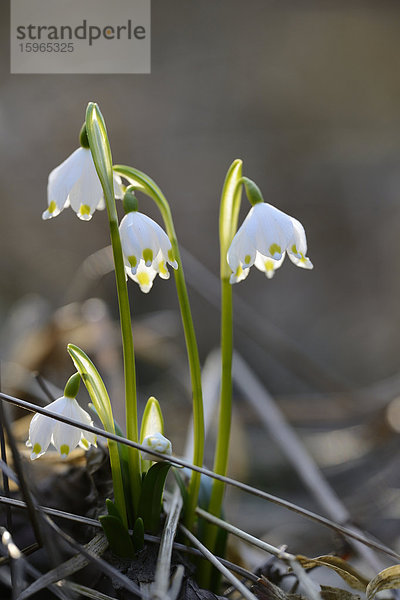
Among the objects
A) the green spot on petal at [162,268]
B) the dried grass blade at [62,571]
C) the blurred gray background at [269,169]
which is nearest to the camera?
the dried grass blade at [62,571]

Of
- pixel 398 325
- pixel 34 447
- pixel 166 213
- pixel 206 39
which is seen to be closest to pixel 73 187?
pixel 166 213

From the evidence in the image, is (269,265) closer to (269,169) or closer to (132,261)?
(132,261)

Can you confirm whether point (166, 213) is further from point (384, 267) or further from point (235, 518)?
point (384, 267)

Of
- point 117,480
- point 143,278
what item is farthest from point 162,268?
point 117,480

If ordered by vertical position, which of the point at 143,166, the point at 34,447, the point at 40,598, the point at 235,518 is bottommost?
the point at 235,518

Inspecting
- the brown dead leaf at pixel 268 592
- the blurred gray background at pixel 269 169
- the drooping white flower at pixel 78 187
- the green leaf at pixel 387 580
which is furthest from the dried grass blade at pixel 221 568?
the blurred gray background at pixel 269 169

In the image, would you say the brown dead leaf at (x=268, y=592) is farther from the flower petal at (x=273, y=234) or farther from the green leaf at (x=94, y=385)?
the flower petal at (x=273, y=234)
